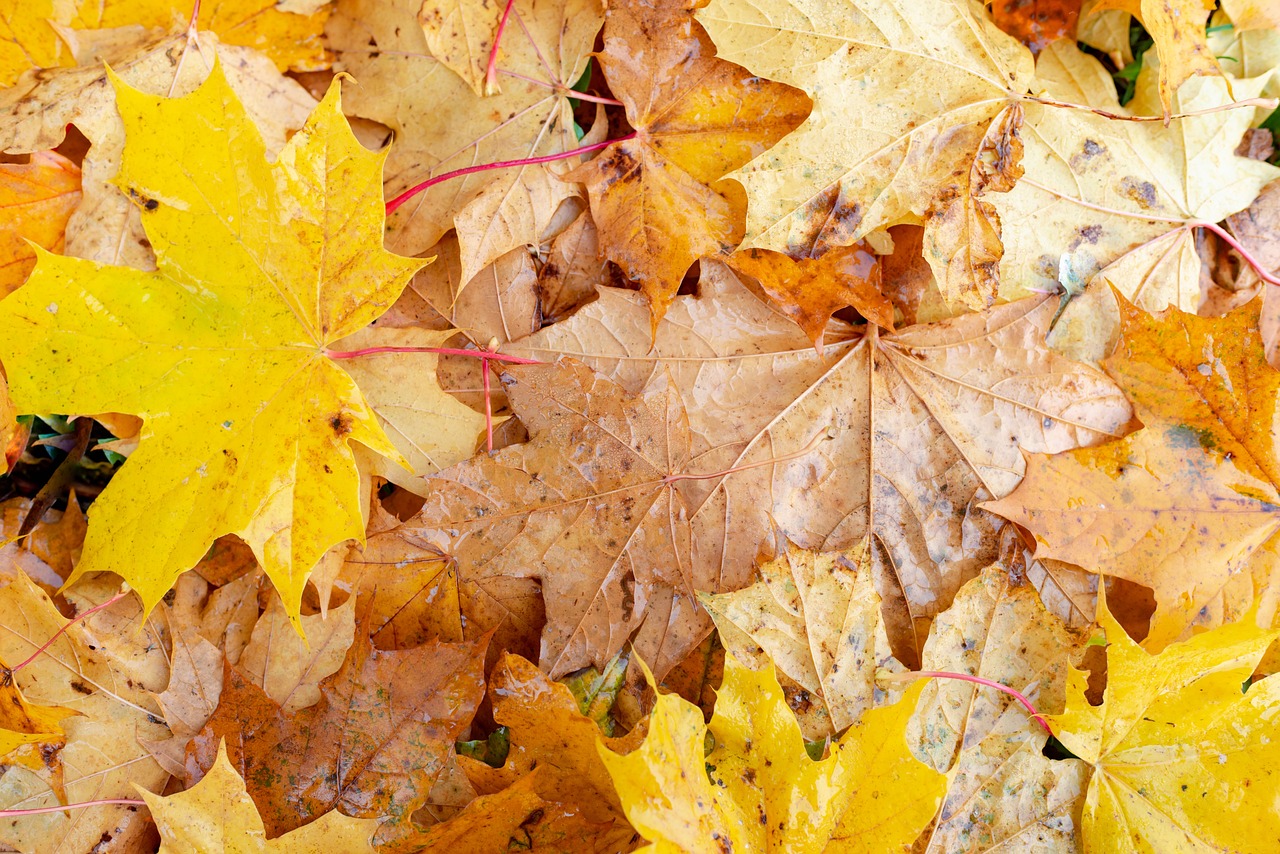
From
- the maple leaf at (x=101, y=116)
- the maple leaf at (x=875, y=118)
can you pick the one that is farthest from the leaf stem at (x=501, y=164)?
the maple leaf at (x=101, y=116)

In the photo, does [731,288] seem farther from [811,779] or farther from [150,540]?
[150,540]

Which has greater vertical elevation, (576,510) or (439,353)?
(439,353)

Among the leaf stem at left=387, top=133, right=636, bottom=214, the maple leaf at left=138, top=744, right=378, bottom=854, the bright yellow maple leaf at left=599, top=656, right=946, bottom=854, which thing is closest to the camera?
the bright yellow maple leaf at left=599, top=656, right=946, bottom=854

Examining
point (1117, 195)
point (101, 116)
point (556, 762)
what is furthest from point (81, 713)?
point (1117, 195)

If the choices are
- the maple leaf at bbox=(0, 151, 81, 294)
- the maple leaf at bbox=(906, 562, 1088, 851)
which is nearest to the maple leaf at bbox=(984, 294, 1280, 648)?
the maple leaf at bbox=(906, 562, 1088, 851)

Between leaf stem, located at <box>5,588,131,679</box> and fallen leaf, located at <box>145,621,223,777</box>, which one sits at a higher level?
leaf stem, located at <box>5,588,131,679</box>

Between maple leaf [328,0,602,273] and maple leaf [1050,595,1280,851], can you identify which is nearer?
maple leaf [1050,595,1280,851]

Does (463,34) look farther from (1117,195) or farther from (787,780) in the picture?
(787,780)

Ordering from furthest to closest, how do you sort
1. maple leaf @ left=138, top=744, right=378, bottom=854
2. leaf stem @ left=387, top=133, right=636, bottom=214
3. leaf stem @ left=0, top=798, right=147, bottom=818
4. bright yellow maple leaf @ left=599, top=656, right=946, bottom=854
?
leaf stem @ left=387, top=133, right=636, bottom=214 < leaf stem @ left=0, top=798, right=147, bottom=818 < maple leaf @ left=138, top=744, right=378, bottom=854 < bright yellow maple leaf @ left=599, top=656, right=946, bottom=854

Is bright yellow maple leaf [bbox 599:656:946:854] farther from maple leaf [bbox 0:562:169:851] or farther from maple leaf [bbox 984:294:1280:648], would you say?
maple leaf [bbox 0:562:169:851]
